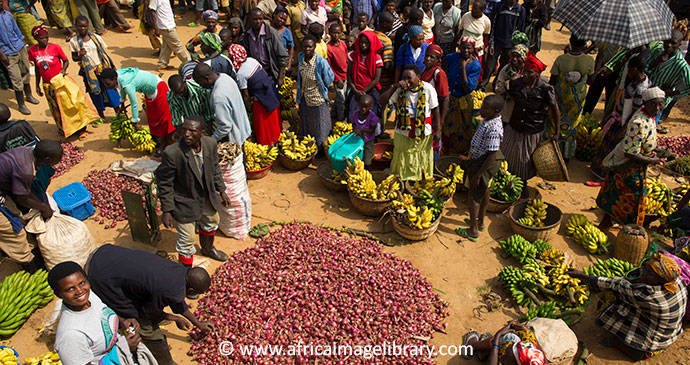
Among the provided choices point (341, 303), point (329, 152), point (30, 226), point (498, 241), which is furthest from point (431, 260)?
point (30, 226)

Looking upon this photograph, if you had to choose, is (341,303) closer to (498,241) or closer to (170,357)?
(170,357)

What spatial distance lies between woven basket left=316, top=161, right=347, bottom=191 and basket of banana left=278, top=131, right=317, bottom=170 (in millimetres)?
264

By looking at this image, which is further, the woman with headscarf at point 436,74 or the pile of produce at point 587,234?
the woman with headscarf at point 436,74

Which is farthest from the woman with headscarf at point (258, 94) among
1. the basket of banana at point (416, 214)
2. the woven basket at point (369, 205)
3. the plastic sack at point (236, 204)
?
the basket of banana at point (416, 214)

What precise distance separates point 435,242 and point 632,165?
2431mm

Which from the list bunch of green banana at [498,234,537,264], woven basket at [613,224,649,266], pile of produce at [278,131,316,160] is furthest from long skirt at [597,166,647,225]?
pile of produce at [278,131,316,160]

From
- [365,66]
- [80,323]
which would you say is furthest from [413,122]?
[80,323]

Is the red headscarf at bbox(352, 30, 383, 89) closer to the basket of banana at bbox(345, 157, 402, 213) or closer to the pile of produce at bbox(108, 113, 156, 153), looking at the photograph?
the basket of banana at bbox(345, 157, 402, 213)

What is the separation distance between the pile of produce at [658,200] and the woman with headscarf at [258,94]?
16.9 feet

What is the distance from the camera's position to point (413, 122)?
5.64 metres

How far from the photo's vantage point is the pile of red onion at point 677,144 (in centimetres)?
752

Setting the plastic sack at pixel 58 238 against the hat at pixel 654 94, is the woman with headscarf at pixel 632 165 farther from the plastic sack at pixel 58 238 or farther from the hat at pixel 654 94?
the plastic sack at pixel 58 238

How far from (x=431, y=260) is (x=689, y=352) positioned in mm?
2613

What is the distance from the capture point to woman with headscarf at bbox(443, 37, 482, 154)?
6602mm
